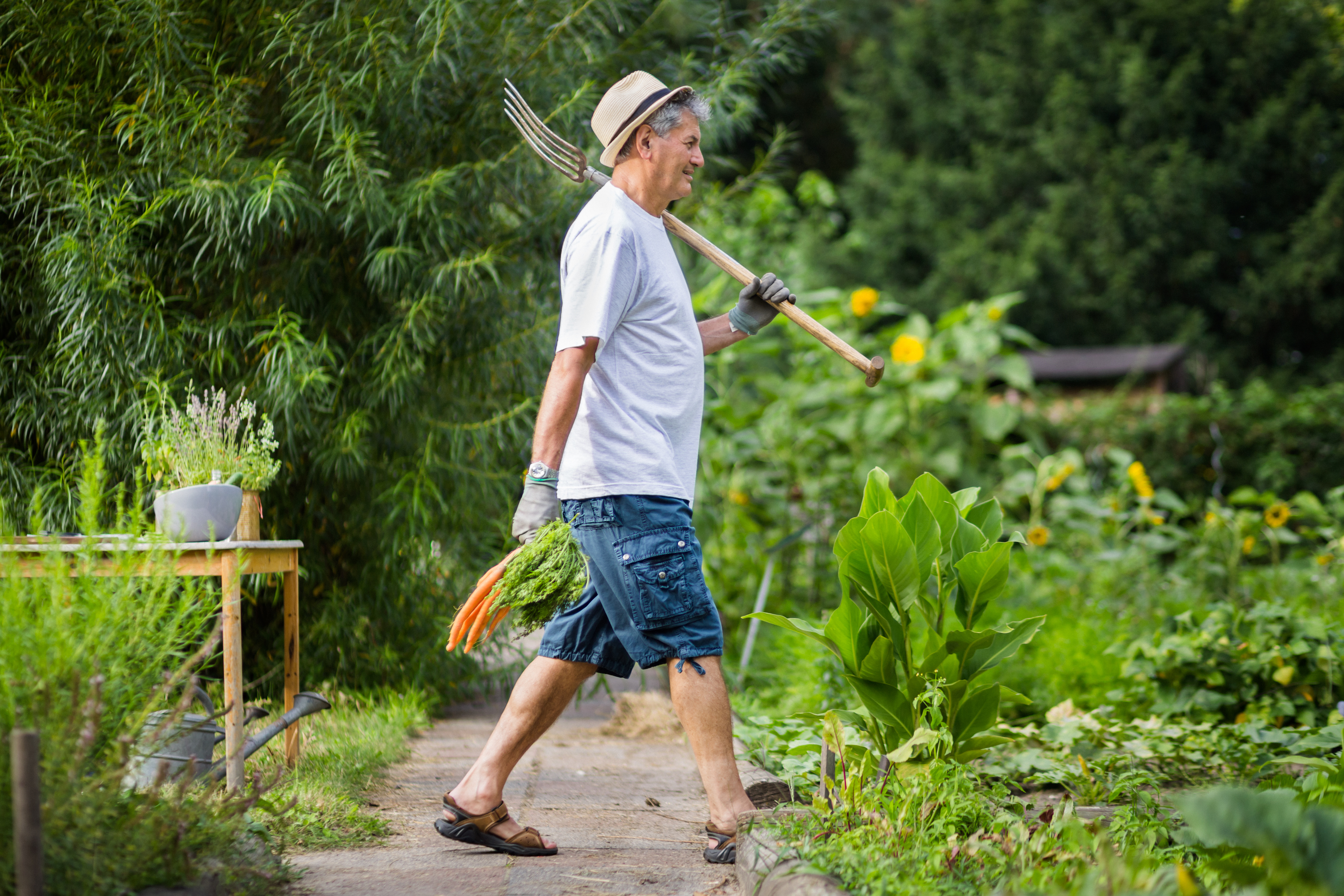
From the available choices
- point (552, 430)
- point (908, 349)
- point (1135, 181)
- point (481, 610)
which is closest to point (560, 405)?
point (552, 430)

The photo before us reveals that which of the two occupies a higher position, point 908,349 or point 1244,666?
point 908,349

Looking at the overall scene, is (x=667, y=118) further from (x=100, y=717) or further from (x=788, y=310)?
(x=100, y=717)

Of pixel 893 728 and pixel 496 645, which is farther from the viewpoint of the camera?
pixel 496 645

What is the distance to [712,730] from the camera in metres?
2.14

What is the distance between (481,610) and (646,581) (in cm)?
35

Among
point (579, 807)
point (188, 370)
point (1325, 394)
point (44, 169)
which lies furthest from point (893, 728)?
point (1325, 394)

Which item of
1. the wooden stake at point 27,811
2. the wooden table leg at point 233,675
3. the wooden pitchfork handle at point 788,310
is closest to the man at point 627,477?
the wooden pitchfork handle at point 788,310

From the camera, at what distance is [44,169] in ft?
10.7

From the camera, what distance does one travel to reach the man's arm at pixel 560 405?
2.11 metres

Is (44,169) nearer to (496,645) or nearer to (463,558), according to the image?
(463,558)

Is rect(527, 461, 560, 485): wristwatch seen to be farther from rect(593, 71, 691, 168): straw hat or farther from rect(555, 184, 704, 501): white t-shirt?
rect(593, 71, 691, 168): straw hat

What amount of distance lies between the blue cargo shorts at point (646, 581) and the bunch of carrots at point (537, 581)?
69 millimetres

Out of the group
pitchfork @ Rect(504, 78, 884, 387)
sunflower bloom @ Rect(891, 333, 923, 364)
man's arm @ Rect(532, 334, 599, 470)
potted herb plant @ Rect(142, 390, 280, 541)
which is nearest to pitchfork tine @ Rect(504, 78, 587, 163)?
pitchfork @ Rect(504, 78, 884, 387)

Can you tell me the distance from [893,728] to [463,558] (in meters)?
2.00
